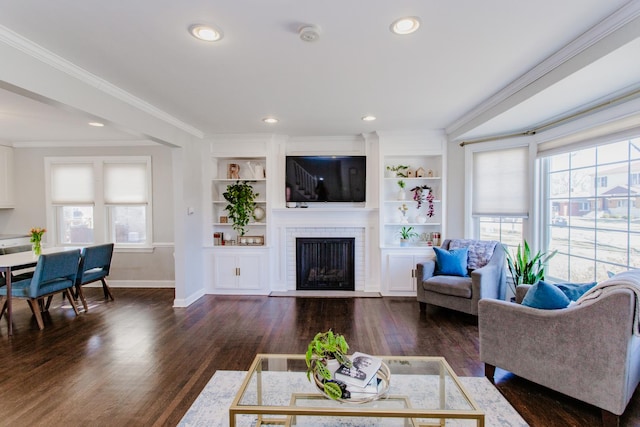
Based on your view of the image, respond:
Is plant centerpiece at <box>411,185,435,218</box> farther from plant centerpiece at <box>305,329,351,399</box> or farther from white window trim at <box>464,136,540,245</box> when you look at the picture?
plant centerpiece at <box>305,329,351,399</box>

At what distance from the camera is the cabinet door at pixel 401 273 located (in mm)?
4391

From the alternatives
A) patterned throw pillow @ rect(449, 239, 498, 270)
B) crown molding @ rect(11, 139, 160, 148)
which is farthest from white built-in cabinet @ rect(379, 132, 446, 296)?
crown molding @ rect(11, 139, 160, 148)

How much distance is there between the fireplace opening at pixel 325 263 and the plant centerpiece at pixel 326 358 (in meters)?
2.97

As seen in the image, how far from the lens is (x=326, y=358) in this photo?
165cm

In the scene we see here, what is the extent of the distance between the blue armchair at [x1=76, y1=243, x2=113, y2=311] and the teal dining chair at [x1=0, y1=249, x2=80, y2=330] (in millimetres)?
139

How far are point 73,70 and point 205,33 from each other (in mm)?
1266

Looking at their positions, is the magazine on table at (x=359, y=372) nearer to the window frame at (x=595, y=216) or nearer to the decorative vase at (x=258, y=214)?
the window frame at (x=595, y=216)

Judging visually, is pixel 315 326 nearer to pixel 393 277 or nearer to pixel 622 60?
pixel 393 277

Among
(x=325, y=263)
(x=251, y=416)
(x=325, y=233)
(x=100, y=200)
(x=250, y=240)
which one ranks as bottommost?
(x=251, y=416)

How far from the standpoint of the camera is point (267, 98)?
3.02 metres

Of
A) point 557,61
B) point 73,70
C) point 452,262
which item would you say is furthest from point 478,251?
point 73,70

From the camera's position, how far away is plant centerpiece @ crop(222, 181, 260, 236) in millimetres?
4508

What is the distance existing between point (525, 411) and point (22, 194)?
7.27 metres

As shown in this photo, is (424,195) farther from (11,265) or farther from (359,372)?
(11,265)
